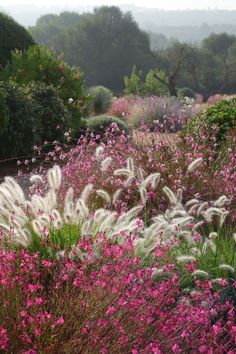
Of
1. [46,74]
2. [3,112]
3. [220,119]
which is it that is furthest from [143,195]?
[46,74]

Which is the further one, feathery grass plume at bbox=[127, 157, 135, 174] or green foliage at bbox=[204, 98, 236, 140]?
green foliage at bbox=[204, 98, 236, 140]

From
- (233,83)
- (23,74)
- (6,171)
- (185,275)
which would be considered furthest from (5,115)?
(233,83)

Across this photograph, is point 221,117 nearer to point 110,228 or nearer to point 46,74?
point 46,74

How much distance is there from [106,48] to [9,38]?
41.2 meters

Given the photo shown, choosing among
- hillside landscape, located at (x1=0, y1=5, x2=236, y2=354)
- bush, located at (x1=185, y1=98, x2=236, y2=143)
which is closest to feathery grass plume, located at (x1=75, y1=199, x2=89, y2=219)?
hillside landscape, located at (x1=0, y1=5, x2=236, y2=354)

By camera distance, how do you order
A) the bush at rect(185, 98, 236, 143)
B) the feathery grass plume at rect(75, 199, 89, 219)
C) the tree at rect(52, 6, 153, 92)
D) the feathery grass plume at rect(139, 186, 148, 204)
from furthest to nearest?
1. the tree at rect(52, 6, 153, 92)
2. the bush at rect(185, 98, 236, 143)
3. the feathery grass plume at rect(139, 186, 148, 204)
4. the feathery grass plume at rect(75, 199, 89, 219)

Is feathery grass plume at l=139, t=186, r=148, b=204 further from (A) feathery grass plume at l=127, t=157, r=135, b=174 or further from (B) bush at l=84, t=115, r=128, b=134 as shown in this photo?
(B) bush at l=84, t=115, r=128, b=134

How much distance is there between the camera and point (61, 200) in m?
6.64

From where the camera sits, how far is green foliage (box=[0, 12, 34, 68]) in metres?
15.2

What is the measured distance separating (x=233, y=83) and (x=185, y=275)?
47.9 metres

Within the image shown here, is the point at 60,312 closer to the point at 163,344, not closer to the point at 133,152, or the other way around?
the point at 163,344

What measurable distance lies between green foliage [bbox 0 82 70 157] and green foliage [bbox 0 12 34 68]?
3322 millimetres

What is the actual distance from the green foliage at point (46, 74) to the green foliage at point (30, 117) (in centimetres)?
107

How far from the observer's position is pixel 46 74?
1345cm
